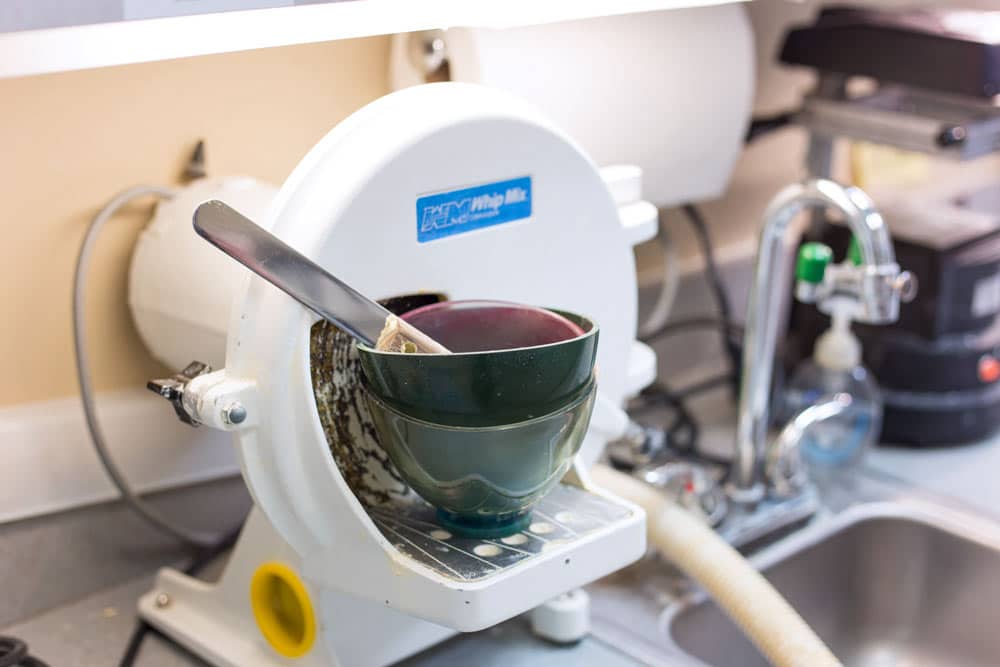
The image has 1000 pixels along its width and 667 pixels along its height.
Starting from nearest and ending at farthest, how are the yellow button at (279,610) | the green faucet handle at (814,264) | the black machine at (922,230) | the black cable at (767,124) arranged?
the yellow button at (279,610), the green faucet handle at (814,264), the black machine at (922,230), the black cable at (767,124)

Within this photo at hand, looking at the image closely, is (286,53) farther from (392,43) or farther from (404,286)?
(404,286)

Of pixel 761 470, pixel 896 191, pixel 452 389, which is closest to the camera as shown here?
pixel 452 389

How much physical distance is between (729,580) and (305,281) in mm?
399

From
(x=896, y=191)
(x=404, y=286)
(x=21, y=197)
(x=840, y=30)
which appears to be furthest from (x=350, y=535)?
(x=896, y=191)

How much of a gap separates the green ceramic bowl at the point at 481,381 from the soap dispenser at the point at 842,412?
1.93 feet

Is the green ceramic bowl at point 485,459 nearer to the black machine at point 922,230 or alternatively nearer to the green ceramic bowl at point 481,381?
the green ceramic bowl at point 481,381

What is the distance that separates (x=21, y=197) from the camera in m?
0.84

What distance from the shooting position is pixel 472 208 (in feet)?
2.26

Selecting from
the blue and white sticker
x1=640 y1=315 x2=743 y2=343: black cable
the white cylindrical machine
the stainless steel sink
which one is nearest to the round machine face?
the blue and white sticker

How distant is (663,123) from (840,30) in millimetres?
256

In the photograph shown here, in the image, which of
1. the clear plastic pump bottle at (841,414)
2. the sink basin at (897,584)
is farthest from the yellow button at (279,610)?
the clear plastic pump bottle at (841,414)

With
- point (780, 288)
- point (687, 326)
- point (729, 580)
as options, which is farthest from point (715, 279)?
point (729, 580)

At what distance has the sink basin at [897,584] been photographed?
1091mm

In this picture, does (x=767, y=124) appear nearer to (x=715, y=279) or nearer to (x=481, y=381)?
(x=715, y=279)
